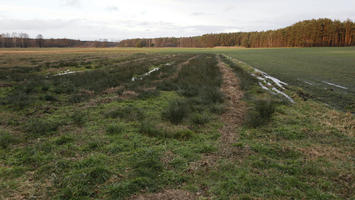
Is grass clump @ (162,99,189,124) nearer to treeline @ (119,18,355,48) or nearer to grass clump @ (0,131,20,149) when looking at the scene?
grass clump @ (0,131,20,149)

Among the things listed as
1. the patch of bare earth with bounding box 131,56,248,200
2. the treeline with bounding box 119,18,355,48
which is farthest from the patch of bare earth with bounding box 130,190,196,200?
the treeline with bounding box 119,18,355,48

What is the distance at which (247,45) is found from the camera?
13638 centimetres

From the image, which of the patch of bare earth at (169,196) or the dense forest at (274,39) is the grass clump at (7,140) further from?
the dense forest at (274,39)

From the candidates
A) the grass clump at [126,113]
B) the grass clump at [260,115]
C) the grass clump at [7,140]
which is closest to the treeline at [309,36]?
the grass clump at [260,115]

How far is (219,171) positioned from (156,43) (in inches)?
7996

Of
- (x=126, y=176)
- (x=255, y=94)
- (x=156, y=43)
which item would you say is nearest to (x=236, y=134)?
(x=126, y=176)

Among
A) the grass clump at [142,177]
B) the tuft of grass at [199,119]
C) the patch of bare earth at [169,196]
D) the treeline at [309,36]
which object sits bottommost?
the patch of bare earth at [169,196]

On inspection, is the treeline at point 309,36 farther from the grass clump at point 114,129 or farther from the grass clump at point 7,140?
the grass clump at point 7,140

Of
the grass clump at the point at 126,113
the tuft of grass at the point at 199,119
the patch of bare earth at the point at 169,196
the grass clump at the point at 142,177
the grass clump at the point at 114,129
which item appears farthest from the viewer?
the grass clump at the point at 126,113

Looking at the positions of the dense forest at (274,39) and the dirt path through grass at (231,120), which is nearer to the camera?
the dirt path through grass at (231,120)

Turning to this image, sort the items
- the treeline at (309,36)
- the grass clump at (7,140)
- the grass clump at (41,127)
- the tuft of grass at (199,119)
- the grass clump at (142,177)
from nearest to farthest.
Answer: the grass clump at (142,177) → the grass clump at (7,140) → the grass clump at (41,127) → the tuft of grass at (199,119) → the treeline at (309,36)

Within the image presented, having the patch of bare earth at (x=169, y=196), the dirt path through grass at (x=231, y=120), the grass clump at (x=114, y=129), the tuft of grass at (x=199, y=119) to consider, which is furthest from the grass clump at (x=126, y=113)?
the patch of bare earth at (x=169, y=196)

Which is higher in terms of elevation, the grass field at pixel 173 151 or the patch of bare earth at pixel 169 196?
the grass field at pixel 173 151

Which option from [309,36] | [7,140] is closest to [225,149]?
[7,140]
